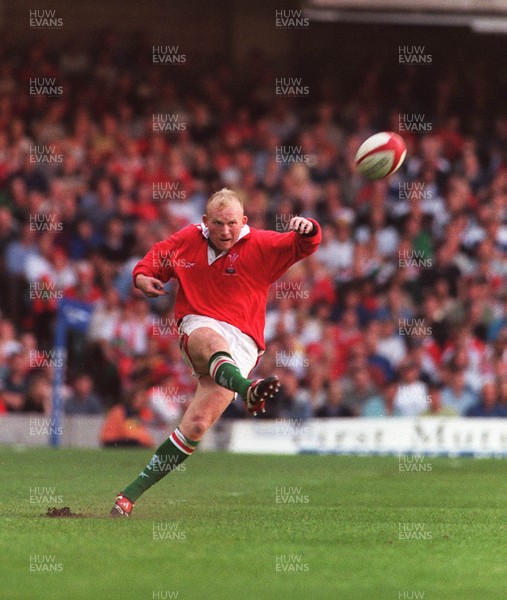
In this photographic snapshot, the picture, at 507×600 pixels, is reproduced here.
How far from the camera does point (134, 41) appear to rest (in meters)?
25.4

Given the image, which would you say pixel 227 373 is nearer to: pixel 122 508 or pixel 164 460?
pixel 164 460

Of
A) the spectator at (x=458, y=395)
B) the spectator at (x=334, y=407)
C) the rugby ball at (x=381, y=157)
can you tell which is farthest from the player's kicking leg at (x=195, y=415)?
the spectator at (x=458, y=395)

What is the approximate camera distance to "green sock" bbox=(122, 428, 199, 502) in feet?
31.5

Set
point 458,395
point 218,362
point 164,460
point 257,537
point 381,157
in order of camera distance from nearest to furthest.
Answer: point 257,537, point 218,362, point 164,460, point 381,157, point 458,395

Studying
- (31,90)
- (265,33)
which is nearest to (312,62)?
(265,33)

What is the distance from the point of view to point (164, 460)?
9.59m

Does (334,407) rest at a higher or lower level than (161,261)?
lower

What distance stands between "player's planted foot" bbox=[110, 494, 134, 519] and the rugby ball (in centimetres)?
357

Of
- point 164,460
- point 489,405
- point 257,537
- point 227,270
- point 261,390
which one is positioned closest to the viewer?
point 257,537

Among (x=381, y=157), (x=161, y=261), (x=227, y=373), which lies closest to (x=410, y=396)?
(x=381, y=157)

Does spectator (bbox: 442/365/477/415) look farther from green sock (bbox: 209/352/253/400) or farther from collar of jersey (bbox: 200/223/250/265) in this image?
green sock (bbox: 209/352/253/400)

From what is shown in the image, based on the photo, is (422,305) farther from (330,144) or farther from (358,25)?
(358,25)

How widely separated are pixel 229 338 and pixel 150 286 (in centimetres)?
73

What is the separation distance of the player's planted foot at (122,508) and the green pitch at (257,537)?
0.09 meters
